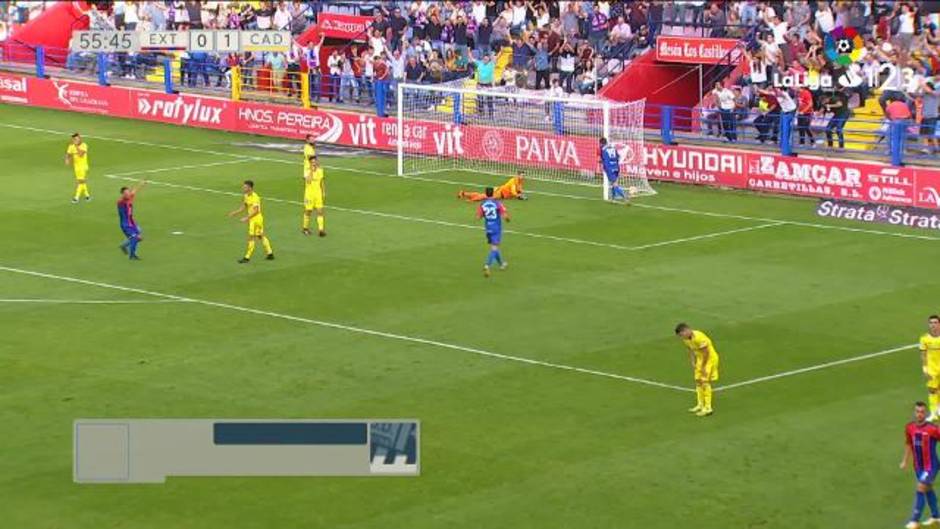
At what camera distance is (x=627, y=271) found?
1570 inches

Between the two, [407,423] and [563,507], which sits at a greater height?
[407,423]

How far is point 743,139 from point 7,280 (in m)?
22.3

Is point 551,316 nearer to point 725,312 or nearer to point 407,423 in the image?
point 725,312

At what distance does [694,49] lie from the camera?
5775cm

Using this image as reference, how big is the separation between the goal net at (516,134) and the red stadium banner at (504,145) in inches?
1.7

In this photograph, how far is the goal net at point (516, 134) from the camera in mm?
51250

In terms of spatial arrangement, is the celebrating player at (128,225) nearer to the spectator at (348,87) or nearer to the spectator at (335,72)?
the spectator at (348,87)

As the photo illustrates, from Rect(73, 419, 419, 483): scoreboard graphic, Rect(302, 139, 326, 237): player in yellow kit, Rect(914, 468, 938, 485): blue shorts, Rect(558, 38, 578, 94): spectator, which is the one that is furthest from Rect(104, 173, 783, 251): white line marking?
Rect(73, 419, 419, 483): scoreboard graphic

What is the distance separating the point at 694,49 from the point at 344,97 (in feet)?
39.7

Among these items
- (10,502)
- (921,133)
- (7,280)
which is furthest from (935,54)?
(10,502)

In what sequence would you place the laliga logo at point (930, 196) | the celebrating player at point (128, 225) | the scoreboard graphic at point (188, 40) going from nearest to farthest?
1. the celebrating player at point (128, 225)
2. the laliga logo at point (930, 196)
3. the scoreboard graphic at point (188, 40)

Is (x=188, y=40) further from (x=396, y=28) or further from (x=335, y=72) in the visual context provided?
(x=396, y=28)

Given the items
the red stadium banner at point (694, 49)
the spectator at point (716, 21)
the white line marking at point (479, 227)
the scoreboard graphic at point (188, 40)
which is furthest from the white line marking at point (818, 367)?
the scoreboard graphic at point (188, 40)

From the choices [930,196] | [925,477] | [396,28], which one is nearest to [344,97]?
[396,28]
